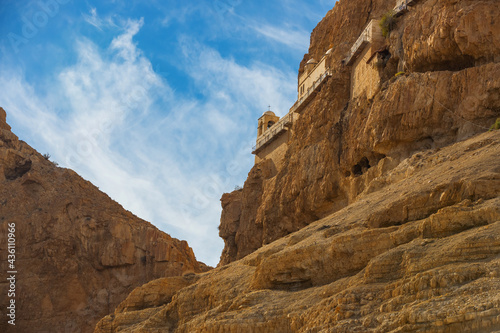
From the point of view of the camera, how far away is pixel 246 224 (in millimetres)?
46000

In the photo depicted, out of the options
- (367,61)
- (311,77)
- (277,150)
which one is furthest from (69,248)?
(367,61)

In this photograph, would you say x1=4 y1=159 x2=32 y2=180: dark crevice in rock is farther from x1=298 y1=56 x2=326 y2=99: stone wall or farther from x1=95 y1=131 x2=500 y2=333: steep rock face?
x1=95 y1=131 x2=500 y2=333: steep rock face

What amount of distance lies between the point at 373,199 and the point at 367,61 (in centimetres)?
1145

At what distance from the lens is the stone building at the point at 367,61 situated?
32969mm

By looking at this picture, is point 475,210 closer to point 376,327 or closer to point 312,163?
point 376,327

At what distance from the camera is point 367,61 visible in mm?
34312

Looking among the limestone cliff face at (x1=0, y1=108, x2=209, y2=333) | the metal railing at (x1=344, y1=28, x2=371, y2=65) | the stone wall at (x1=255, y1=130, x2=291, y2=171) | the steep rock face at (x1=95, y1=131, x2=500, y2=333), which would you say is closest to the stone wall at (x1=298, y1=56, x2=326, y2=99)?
the stone wall at (x1=255, y1=130, x2=291, y2=171)

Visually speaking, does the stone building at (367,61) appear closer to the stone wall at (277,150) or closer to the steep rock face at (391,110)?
the steep rock face at (391,110)

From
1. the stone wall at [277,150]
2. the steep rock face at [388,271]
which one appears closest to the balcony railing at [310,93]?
the stone wall at [277,150]

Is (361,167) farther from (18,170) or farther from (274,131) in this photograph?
(18,170)

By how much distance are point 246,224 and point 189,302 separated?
21101 millimetres

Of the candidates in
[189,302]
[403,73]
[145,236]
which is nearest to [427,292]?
[189,302]

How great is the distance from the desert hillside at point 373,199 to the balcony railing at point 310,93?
0.13m

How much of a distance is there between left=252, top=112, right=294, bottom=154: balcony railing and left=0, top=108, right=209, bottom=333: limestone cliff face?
342 inches
